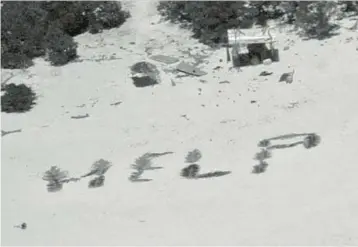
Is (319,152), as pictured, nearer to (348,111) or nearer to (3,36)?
(348,111)

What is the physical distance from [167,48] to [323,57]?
2.76 metres

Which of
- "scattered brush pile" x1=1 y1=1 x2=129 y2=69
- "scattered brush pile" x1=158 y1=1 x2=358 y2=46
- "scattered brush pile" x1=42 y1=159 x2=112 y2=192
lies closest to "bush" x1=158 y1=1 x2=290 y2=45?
"scattered brush pile" x1=158 y1=1 x2=358 y2=46

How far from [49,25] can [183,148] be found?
5.04 m

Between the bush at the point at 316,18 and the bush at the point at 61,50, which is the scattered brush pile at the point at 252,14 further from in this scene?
the bush at the point at 61,50

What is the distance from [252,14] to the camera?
15.1 m

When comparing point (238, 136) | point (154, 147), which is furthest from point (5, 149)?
point (238, 136)

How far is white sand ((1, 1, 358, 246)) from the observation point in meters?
9.91

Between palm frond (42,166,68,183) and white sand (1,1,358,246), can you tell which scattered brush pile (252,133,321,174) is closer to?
white sand (1,1,358,246)

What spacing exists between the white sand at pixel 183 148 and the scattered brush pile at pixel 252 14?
297 mm

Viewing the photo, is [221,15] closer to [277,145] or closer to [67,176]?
[277,145]

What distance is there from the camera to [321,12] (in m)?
14.4

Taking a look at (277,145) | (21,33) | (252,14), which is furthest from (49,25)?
(277,145)

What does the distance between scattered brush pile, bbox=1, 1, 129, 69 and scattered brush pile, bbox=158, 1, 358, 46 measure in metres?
1.55

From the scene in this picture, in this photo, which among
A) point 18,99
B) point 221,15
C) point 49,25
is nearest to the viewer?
point 18,99
